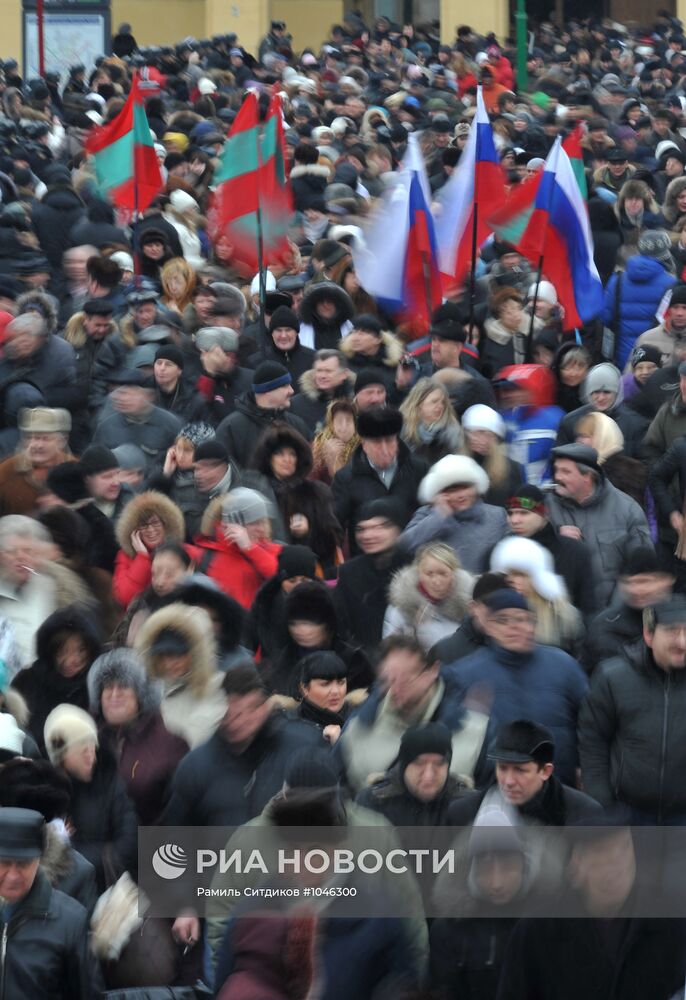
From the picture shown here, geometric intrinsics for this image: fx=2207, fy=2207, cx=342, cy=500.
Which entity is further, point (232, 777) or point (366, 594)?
point (366, 594)

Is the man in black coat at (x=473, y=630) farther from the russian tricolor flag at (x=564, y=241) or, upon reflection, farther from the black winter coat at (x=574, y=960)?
the russian tricolor flag at (x=564, y=241)

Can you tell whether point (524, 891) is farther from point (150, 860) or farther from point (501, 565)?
point (501, 565)

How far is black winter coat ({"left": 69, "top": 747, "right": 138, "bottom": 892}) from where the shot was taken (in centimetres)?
683

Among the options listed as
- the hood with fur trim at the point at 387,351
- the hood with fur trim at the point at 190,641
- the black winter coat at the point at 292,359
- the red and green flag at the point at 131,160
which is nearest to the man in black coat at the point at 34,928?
the hood with fur trim at the point at 190,641

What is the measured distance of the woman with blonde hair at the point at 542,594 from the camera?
7910mm

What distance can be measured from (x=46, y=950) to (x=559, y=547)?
3.41 m

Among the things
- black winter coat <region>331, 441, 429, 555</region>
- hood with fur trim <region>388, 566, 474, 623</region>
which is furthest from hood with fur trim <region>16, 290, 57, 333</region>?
hood with fur trim <region>388, 566, 474, 623</region>

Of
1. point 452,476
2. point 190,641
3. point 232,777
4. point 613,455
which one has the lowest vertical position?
point 613,455

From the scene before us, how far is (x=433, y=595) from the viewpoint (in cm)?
796

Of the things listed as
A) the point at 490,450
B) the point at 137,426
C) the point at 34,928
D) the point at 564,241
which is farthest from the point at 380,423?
the point at 34,928

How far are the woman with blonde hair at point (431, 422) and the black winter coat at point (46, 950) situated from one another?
429 cm

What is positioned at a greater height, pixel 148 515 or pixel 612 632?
pixel 612 632

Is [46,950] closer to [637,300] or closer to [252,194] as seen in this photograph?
[252,194]

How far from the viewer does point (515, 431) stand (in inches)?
406
